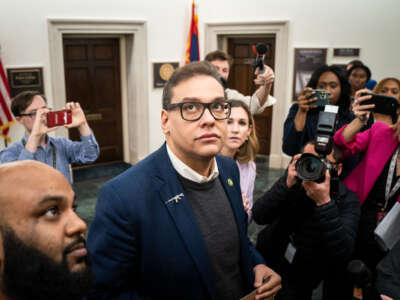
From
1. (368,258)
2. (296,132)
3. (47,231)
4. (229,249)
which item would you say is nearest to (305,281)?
(368,258)

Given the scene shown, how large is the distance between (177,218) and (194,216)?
0.08 m

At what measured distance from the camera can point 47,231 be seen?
0.99 metres

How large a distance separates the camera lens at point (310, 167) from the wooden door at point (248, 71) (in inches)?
223

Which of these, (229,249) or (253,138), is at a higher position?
(253,138)

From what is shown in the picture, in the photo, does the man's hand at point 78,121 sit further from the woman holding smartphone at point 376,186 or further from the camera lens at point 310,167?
the woman holding smartphone at point 376,186

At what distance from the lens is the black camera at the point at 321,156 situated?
6.09 feet

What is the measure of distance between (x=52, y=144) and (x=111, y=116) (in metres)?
4.39

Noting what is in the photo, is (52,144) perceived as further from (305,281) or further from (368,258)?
(368,258)

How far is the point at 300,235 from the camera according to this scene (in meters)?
2.20

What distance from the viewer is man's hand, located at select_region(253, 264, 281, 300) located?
164cm

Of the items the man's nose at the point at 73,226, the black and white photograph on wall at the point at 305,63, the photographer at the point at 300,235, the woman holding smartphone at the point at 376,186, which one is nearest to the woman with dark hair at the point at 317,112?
the woman holding smartphone at the point at 376,186

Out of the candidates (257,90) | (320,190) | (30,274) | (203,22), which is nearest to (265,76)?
Answer: (257,90)

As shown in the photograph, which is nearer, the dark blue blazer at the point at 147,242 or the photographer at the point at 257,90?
the dark blue blazer at the point at 147,242

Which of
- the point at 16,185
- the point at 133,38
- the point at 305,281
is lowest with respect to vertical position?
the point at 305,281
